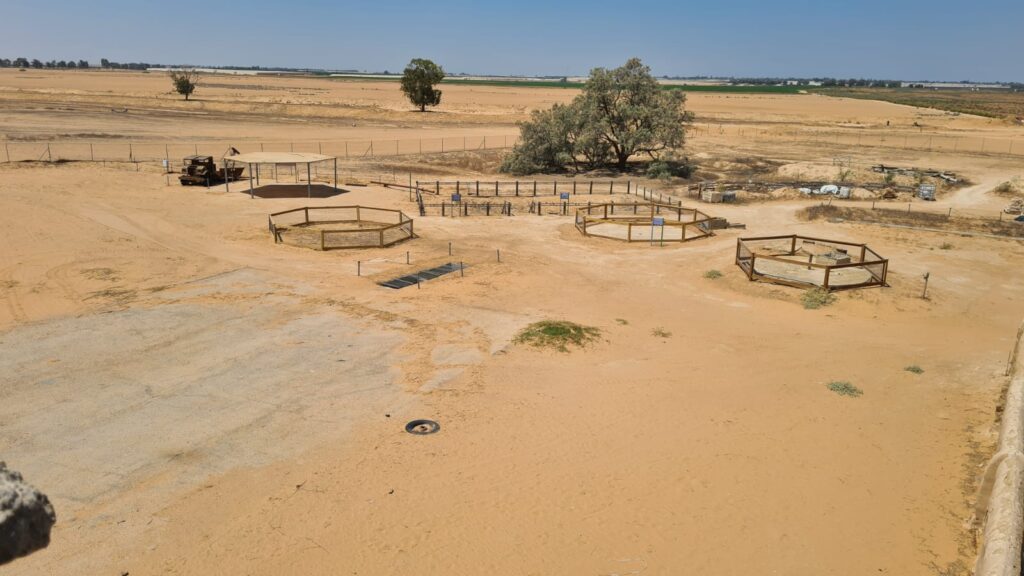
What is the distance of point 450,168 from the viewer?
53.2 m

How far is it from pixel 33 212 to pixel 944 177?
56301 mm

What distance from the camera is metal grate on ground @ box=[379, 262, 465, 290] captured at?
23.2 meters

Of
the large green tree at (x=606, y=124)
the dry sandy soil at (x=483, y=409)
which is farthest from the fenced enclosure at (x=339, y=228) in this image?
the large green tree at (x=606, y=124)

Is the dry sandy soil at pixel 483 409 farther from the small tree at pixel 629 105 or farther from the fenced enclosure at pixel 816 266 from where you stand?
the small tree at pixel 629 105

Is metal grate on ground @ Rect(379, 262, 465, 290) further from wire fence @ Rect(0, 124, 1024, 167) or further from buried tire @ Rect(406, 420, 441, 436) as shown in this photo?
wire fence @ Rect(0, 124, 1024, 167)

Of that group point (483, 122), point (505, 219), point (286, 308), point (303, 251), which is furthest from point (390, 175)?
point (483, 122)

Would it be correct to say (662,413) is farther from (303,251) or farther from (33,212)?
(33,212)

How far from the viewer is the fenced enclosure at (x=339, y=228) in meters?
28.4

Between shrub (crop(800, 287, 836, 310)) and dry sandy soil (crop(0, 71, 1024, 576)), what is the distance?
47cm

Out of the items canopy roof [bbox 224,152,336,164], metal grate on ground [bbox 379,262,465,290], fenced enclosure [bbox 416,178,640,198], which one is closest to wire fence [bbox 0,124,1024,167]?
canopy roof [bbox 224,152,336,164]

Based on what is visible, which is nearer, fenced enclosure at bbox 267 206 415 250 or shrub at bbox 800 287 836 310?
shrub at bbox 800 287 836 310

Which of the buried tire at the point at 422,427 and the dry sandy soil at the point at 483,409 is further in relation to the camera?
the buried tire at the point at 422,427

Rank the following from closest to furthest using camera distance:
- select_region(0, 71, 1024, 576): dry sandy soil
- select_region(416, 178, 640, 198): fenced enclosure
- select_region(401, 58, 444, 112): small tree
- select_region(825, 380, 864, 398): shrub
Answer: select_region(0, 71, 1024, 576): dry sandy soil, select_region(825, 380, 864, 398): shrub, select_region(416, 178, 640, 198): fenced enclosure, select_region(401, 58, 444, 112): small tree

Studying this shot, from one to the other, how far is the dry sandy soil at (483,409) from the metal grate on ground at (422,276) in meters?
0.56
